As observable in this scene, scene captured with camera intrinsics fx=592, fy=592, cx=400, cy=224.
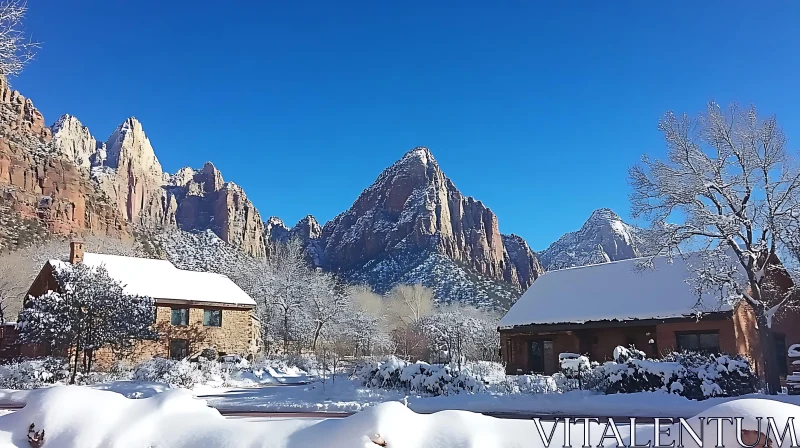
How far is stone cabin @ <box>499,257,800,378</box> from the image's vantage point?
79.2 feet

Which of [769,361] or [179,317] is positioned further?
[179,317]

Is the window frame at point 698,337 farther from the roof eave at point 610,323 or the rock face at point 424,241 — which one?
the rock face at point 424,241

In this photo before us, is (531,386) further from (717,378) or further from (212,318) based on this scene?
(212,318)

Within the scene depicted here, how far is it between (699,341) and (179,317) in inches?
1075

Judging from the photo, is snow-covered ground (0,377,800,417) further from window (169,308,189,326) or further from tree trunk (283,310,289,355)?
tree trunk (283,310,289,355)

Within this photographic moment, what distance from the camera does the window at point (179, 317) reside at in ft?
113

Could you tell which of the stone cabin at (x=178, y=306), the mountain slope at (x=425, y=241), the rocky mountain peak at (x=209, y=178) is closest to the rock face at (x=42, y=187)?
the stone cabin at (x=178, y=306)

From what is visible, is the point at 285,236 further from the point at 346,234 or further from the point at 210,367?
the point at 210,367

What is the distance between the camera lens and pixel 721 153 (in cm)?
2047

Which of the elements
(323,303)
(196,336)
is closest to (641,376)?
(196,336)

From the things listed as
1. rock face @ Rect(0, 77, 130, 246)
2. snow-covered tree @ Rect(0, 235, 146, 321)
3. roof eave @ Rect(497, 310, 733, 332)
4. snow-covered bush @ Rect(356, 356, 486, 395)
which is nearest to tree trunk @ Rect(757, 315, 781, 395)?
roof eave @ Rect(497, 310, 733, 332)

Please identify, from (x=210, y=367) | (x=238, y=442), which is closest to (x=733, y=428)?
(x=238, y=442)

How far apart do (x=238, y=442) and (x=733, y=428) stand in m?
3.74

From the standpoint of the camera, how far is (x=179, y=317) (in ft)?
114
